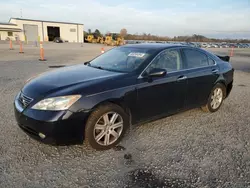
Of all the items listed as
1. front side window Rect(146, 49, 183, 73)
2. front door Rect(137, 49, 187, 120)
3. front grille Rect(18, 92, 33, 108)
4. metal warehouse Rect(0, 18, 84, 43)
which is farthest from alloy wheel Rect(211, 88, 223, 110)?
metal warehouse Rect(0, 18, 84, 43)

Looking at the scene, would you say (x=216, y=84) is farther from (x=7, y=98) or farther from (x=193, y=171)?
(x=7, y=98)

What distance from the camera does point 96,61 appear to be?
422cm

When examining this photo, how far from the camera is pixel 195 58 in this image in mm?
4238

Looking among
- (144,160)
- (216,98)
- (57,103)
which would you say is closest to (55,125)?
(57,103)

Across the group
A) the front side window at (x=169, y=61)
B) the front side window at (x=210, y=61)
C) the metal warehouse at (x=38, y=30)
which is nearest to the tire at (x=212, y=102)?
the front side window at (x=210, y=61)

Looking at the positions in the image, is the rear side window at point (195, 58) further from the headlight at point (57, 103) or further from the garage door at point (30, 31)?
the garage door at point (30, 31)

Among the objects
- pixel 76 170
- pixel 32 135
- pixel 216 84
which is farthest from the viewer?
pixel 216 84

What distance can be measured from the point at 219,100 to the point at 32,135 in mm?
4029

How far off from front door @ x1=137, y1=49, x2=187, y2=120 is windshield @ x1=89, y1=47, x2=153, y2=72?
0.23 meters

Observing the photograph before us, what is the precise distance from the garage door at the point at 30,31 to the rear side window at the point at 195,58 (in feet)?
188

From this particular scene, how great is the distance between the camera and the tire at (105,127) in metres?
2.85

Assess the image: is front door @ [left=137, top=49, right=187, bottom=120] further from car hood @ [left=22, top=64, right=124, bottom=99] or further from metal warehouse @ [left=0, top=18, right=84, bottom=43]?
metal warehouse @ [left=0, top=18, right=84, bottom=43]

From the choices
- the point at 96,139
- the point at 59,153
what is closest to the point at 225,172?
the point at 96,139

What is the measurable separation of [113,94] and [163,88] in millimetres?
1005
